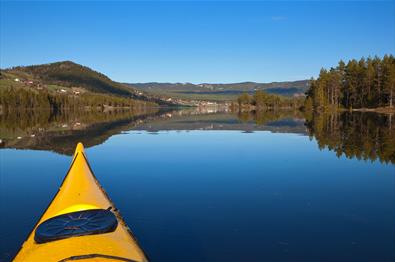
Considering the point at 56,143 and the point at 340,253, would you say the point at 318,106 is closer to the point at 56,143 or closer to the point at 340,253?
the point at 56,143

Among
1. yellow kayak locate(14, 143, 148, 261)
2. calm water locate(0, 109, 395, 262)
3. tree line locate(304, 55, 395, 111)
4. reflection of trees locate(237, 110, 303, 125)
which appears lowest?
reflection of trees locate(237, 110, 303, 125)

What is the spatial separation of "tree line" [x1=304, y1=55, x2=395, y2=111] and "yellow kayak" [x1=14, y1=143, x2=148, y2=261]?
95.9m

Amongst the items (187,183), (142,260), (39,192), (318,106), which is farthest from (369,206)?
(318,106)

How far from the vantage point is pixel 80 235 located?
25.9ft

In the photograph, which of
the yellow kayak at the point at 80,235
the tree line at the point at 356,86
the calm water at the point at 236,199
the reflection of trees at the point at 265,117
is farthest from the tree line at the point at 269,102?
the yellow kayak at the point at 80,235

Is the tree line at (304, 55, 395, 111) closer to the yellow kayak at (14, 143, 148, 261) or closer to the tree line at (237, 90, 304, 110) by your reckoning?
the tree line at (237, 90, 304, 110)

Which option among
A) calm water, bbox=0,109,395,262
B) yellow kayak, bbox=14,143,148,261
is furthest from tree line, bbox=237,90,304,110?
yellow kayak, bbox=14,143,148,261

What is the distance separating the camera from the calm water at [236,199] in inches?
426

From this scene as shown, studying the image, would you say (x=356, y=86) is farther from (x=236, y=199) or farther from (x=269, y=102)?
(x=236, y=199)

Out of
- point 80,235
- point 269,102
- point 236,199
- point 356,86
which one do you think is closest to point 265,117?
point 356,86

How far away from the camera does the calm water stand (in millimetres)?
10820

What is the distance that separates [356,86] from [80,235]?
4473 inches

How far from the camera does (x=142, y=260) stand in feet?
23.7

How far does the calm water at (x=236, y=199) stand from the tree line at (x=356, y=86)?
258 ft
